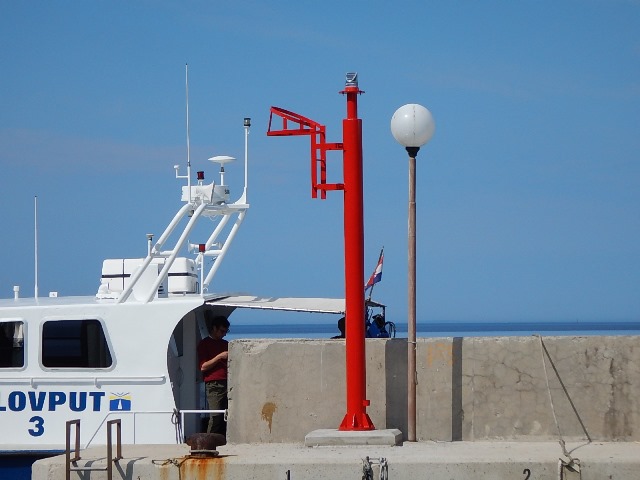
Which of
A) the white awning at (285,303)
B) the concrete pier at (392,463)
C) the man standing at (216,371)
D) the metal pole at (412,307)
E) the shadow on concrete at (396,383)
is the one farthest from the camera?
the white awning at (285,303)

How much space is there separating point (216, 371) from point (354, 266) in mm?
2361

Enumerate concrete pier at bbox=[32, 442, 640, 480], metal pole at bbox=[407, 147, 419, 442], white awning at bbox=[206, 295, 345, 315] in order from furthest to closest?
white awning at bbox=[206, 295, 345, 315]
metal pole at bbox=[407, 147, 419, 442]
concrete pier at bbox=[32, 442, 640, 480]

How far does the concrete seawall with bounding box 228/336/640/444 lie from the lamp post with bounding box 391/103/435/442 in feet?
0.61

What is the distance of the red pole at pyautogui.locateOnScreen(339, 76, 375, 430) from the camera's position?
29.4 feet

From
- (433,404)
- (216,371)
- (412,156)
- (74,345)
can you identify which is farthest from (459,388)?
(74,345)

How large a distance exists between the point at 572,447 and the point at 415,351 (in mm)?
1446

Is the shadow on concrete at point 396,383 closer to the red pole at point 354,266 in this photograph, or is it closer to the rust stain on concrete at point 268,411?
the red pole at point 354,266

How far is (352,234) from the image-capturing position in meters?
9.11

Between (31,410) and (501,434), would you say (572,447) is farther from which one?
(31,410)

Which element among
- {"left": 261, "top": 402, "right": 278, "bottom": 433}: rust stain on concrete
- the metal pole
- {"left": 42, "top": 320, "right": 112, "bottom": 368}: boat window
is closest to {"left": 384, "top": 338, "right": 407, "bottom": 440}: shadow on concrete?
the metal pole

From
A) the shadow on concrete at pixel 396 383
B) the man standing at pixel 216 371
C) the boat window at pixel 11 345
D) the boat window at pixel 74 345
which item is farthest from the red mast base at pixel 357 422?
the boat window at pixel 11 345

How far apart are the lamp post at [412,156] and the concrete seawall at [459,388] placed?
0.61 ft

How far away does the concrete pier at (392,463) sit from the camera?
26.9 feet

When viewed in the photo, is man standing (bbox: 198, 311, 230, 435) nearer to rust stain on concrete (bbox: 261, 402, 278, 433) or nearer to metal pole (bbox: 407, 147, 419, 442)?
rust stain on concrete (bbox: 261, 402, 278, 433)
